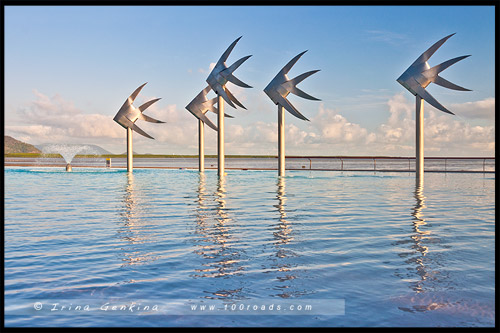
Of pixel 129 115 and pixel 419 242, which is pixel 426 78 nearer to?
pixel 419 242

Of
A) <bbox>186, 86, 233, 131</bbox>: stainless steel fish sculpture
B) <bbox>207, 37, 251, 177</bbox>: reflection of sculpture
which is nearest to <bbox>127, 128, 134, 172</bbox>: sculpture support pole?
<bbox>186, 86, 233, 131</bbox>: stainless steel fish sculpture

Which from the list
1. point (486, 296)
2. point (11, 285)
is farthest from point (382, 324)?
point (11, 285)

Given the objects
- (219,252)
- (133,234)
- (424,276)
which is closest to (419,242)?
(424,276)

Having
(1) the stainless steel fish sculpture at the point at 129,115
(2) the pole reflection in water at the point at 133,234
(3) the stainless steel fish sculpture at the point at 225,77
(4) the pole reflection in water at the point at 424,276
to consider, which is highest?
(3) the stainless steel fish sculpture at the point at 225,77

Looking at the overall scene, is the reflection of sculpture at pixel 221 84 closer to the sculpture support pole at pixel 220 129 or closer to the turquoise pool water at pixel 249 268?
the sculpture support pole at pixel 220 129

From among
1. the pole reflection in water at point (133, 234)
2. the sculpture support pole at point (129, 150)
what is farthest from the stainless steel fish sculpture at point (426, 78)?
the sculpture support pole at point (129, 150)

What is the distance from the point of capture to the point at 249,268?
25.0ft

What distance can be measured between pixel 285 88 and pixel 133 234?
27339 mm

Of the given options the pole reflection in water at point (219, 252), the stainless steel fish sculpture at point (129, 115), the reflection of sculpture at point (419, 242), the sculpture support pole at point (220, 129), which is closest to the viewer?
the pole reflection in water at point (219, 252)

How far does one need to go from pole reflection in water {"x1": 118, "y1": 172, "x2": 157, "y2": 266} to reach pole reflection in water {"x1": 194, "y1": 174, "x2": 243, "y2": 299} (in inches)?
37.9

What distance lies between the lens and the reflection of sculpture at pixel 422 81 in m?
32.1

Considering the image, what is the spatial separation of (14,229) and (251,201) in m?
8.60

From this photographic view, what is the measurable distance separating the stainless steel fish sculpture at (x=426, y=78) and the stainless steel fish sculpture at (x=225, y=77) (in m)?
10.8
